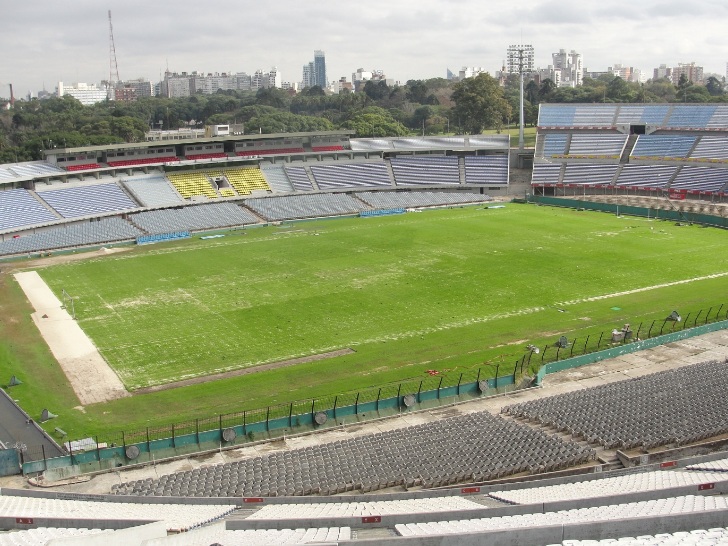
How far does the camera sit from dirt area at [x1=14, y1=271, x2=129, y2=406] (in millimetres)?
32625

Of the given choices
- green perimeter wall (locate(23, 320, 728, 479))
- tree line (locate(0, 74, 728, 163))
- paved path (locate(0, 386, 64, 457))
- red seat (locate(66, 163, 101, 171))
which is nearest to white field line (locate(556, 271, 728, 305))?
green perimeter wall (locate(23, 320, 728, 479))

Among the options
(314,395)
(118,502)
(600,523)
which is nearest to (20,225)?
Result: (314,395)

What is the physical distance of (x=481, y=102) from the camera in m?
121

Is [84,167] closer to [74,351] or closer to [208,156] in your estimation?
[208,156]

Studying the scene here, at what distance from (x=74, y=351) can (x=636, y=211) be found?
5694 cm

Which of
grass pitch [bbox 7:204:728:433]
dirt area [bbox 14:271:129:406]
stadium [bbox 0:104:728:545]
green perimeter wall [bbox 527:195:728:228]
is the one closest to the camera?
stadium [bbox 0:104:728:545]

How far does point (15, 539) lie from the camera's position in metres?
15.8

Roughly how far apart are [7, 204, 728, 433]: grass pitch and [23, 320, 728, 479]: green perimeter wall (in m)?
3.30

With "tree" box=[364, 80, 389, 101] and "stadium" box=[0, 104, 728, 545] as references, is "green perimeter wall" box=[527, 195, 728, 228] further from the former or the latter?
"tree" box=[364, 80, 389, 101]

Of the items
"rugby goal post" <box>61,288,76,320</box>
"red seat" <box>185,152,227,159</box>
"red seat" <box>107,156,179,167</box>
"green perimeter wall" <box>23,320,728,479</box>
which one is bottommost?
"green perimeter wall" <box>23,320,728,479</box>

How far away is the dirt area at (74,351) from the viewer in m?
32.6

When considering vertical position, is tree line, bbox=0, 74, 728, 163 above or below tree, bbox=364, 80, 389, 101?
below

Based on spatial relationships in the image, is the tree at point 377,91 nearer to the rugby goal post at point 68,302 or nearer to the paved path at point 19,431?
the rugby goal post at point 68,302

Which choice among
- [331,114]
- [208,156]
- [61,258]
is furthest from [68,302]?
[331,114]
